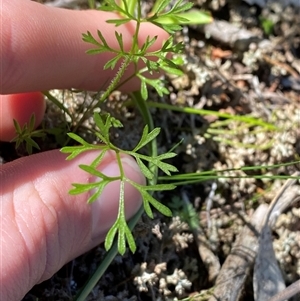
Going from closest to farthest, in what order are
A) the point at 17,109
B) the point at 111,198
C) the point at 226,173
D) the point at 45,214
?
1. the point at 45,214
2. the point at 111,198
3. the point at 17,109
4. the point at 226,173

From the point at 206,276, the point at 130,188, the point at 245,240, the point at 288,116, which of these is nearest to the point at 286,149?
the point at 288,116

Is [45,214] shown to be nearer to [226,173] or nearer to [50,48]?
[50,48]

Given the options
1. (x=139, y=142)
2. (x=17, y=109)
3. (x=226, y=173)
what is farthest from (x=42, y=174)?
(x=226, y=173)

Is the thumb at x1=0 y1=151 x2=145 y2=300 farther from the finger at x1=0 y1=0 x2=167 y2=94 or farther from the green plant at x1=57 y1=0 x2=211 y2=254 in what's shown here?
the finger at x1=0 y1=0 x2=167 y2=94

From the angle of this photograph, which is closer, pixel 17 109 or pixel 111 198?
pixel 111 198

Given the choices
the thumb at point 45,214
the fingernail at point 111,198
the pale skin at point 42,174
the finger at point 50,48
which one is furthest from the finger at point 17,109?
the fingernail at point 111,198

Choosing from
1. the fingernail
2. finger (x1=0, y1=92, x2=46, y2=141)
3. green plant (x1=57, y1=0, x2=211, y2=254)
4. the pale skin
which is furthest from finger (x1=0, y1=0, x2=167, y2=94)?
the fingernail
